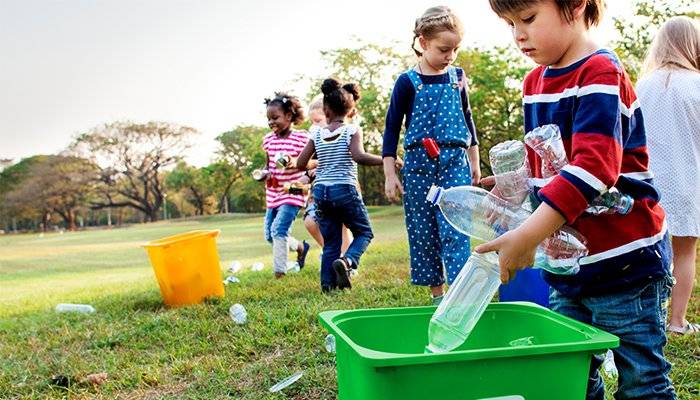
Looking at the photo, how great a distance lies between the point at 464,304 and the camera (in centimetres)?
154

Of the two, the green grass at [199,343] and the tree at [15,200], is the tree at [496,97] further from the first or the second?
the tree at [15,200]

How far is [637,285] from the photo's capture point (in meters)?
1.52

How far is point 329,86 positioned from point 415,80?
44.1 inches

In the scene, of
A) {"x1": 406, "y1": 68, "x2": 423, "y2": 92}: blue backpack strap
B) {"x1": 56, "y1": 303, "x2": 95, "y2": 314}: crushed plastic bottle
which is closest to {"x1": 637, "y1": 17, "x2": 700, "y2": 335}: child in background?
{"x1": 406, "y1": 68, "x2": 423, "y2": 92}: blue backpack strap

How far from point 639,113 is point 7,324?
14.3 feet

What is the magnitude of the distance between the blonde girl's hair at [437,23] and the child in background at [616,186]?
5.15 feet

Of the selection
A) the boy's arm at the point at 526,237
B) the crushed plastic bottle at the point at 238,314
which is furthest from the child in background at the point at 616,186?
the crushed plastic bottle at the point at 238,314

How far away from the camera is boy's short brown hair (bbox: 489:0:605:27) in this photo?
56.2 inches

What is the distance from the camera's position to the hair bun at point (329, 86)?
14.1 feet

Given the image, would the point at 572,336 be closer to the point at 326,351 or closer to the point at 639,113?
Answer: the point at 639,113

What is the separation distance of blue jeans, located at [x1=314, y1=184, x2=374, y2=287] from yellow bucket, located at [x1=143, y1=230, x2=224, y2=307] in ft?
2.53

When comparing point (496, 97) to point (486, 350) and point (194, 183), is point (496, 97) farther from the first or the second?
point (486, 350)

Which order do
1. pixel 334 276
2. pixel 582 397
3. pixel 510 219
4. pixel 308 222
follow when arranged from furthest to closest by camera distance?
pixel 308 222 < pixel 334 276 < pixel 510 219 < pixel 582 397

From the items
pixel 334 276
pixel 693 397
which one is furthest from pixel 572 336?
pixel 334 276
